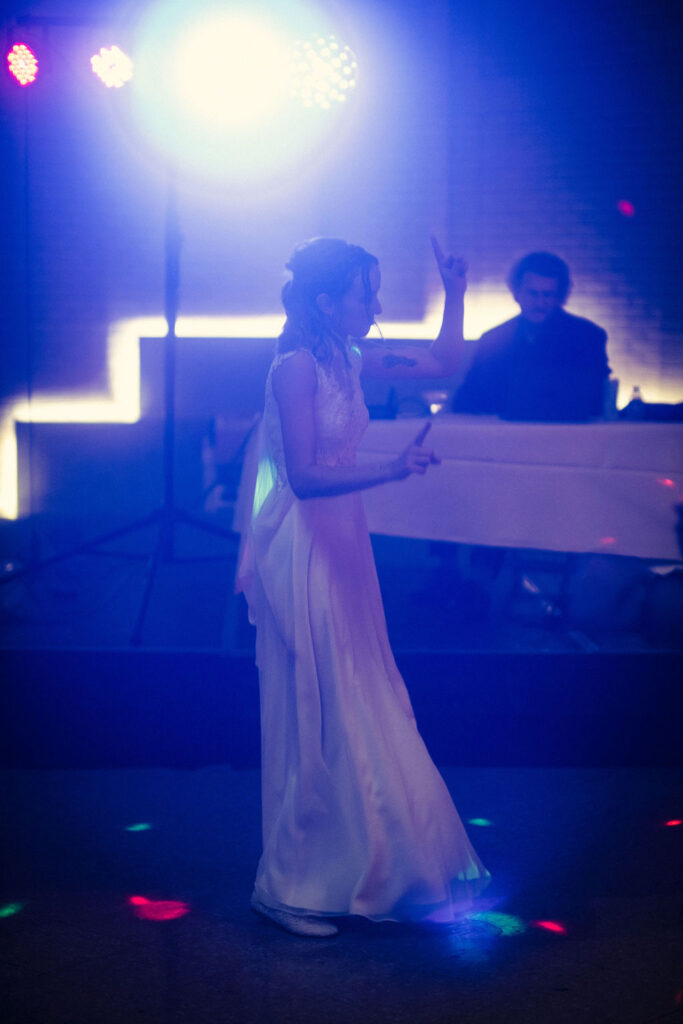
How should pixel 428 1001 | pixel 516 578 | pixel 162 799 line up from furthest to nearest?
pixel 516 578, pixel 162 799, pixel 428 1001

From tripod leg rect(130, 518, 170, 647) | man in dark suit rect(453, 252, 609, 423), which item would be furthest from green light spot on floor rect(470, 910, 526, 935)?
man in dark suit rect(453, 252, 609, 423)

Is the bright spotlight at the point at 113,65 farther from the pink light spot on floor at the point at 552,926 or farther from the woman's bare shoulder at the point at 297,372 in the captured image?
the pink light spot on floor at the point at 552,926

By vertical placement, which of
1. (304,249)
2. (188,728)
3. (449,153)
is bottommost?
(188,728)

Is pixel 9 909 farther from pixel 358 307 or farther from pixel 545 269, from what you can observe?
pixel 545 269

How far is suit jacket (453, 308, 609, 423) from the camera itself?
406 centimetres

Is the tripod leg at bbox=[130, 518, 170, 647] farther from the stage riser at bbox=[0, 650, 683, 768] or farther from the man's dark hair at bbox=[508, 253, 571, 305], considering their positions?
the man's dark hair at bbox=[508, 253, 571, 305]

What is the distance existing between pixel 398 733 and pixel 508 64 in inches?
180

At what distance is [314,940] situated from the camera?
6.69 feet

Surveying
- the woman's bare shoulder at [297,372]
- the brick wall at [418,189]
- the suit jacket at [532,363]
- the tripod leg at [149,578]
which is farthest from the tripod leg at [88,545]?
the woman's bare shoulder at [297,372]

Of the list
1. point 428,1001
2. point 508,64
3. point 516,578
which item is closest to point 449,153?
point 508,64

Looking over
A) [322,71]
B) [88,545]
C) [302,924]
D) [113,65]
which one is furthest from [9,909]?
[322,71]

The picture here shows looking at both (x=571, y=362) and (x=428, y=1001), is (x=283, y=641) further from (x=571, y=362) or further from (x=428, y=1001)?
(x=571, y=362)

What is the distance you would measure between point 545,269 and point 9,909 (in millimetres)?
2913

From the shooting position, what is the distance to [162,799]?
279 centimetres
